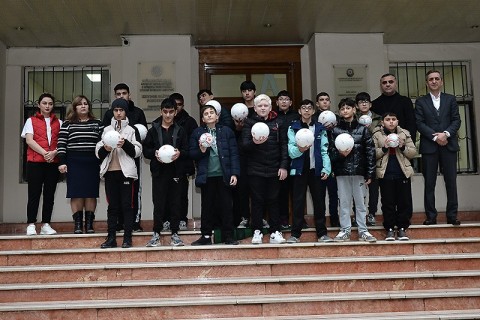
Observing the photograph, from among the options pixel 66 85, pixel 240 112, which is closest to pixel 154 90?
pixel 66 85

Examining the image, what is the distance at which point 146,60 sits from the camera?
26.4ft

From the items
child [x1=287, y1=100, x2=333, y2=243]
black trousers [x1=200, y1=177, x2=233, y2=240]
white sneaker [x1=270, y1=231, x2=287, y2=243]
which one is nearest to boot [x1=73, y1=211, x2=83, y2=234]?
black trousers [x1=200, y1=177, x2=233, y2=240]

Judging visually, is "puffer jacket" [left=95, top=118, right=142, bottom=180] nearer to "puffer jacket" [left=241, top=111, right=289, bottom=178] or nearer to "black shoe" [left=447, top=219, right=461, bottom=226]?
"puffer jacket" [left=241, top=111, right=289, bottom=178]

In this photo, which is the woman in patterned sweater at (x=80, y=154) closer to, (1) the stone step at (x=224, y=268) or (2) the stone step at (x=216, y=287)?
(1) the stone step at (x=224, y=268)

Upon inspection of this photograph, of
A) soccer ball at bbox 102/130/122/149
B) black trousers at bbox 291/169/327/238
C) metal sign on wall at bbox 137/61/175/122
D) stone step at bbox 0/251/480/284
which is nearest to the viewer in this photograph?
stone step at bbox 0/251/480/284

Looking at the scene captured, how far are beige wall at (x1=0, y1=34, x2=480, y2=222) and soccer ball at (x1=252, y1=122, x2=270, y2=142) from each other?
3.18 meters

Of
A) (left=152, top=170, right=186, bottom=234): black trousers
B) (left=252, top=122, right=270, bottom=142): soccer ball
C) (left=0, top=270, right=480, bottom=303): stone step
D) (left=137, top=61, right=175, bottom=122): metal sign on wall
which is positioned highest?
(left=137, top=61, right=175, bottom=122): metal sign on wall

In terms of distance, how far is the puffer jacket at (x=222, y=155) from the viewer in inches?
203

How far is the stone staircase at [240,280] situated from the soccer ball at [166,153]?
87 cm

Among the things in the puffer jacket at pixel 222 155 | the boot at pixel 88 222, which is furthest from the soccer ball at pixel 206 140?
the boot at pixel 88 222

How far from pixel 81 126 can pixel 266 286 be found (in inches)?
105

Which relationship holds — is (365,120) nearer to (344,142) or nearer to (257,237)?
(344,142)

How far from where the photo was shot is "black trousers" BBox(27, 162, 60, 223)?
18.2 ft

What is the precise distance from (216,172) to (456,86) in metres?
5.45
